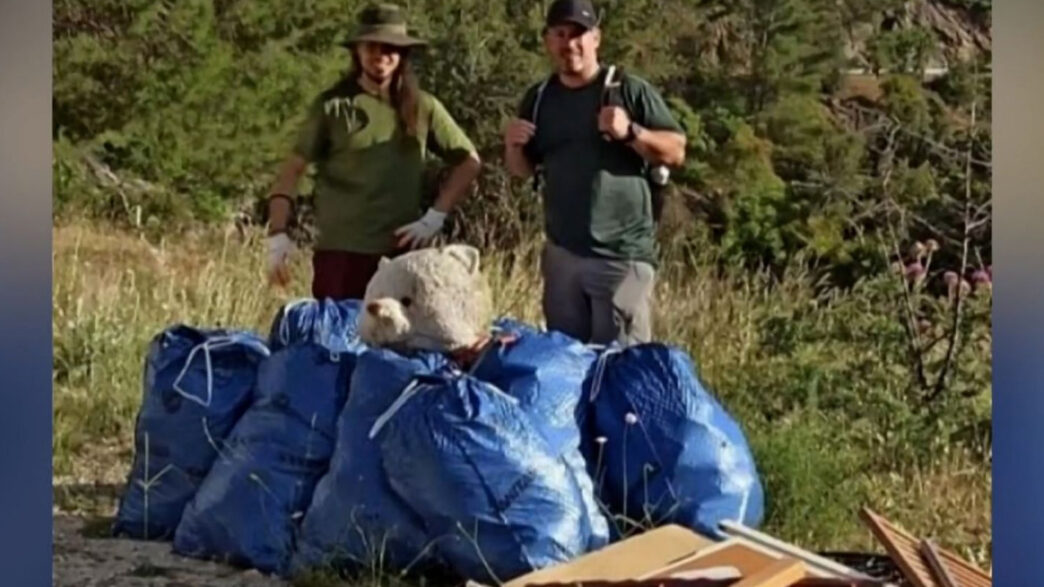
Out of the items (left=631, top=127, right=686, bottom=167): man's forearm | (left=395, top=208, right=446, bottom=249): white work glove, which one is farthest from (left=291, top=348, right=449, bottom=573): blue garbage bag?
(left=631, top=127, right=686, bottom=167): man's forearm

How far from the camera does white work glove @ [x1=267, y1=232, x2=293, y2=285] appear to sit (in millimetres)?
4508

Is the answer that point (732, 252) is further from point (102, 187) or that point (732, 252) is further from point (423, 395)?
point (102, 187)

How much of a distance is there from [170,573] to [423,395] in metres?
0.66

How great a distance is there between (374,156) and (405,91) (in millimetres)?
148

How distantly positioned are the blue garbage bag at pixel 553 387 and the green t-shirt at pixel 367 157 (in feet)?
1.10

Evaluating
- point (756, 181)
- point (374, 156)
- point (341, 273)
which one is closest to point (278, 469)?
point (341, 273)

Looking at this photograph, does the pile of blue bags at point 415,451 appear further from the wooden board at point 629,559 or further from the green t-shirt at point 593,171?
the green t-shirt at point 593,171

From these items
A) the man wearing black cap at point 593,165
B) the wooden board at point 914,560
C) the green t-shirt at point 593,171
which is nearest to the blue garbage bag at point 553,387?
the man wearing black cap at point 593,165

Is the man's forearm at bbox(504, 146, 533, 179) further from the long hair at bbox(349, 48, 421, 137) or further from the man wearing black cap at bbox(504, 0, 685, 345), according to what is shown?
the long hair at bbox(349, 48, 421, 137)

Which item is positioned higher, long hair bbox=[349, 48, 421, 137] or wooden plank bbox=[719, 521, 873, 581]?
long hair bbox=[349, 48, 421, 137]

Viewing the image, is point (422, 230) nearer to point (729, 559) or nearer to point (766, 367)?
point (766, 367)

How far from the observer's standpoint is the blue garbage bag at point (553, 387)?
4.37m

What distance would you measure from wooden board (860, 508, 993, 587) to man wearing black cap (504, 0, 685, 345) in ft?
2.01

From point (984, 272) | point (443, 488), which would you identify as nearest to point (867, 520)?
point (984, 272)
